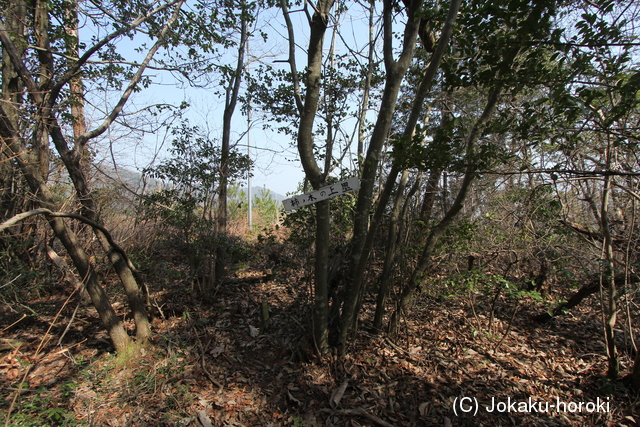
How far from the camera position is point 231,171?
5.69 m

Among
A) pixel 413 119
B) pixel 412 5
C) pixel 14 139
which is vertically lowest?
pixel 14 139

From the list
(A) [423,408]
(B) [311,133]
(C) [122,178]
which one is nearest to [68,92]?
(C) [122,178]

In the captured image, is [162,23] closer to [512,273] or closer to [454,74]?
[454,74]

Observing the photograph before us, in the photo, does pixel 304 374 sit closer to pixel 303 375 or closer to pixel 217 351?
pixel 303 375

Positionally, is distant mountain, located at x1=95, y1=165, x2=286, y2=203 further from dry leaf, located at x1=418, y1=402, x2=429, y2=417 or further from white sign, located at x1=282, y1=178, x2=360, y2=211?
dry leaf, located at x1=418, y1=402, x2=429, y2=417

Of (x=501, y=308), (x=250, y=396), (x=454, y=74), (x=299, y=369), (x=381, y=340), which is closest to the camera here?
(x=454, y=74)

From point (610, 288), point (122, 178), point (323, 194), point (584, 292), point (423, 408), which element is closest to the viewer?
point (323, 194)

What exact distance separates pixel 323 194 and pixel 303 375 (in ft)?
6.72

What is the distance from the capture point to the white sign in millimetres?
2900

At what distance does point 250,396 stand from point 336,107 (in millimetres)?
4854

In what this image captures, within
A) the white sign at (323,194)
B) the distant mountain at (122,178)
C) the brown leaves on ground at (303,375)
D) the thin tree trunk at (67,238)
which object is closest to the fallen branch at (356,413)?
the brown leaves on ground at (303,375)

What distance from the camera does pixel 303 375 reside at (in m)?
3.58

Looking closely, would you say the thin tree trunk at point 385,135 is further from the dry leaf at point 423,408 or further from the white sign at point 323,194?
the dry leaf at point 423,408

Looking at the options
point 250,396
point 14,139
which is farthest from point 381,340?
point 14,139
